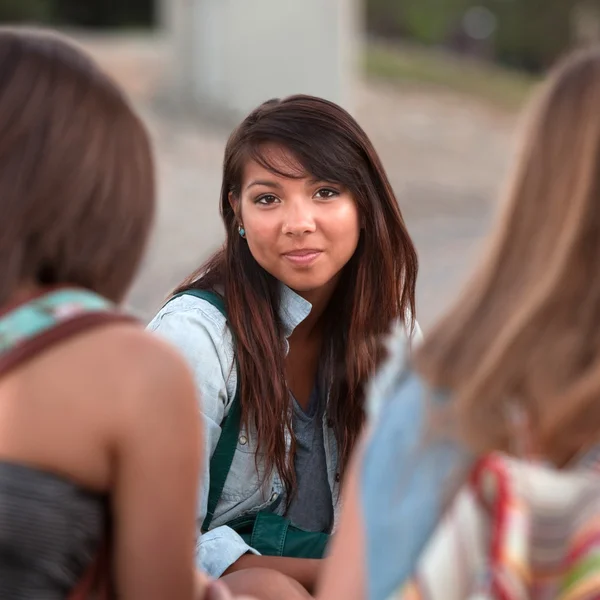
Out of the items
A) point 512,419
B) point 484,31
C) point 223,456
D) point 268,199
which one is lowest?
point 484,31

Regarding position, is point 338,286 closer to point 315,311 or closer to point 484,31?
point 315,311

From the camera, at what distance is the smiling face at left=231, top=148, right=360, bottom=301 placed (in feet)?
9.76

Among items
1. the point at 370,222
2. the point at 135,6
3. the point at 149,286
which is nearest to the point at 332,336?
the point at 370,222

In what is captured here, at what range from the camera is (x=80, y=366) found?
168 centimetres

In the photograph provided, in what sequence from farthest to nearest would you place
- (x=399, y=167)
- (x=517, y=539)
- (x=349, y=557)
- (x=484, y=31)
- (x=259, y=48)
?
(x=484, y=31), (x=399, y=167), (x=259, y=48), (x=349, y=557), (x=517, y=539)

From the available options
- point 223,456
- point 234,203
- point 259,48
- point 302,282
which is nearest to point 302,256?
point 302,282

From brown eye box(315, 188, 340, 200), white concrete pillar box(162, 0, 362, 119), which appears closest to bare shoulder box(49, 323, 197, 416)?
brown eye box(315, 188, 340, 200)

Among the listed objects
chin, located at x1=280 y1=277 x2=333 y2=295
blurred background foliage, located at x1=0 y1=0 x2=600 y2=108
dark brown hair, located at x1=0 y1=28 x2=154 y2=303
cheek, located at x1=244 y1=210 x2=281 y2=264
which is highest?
dark brown hair, located at x1=0 y1=28 x2=154 y2=303

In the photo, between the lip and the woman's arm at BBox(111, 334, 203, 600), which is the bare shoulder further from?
the lip

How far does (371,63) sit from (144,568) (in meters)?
19.3

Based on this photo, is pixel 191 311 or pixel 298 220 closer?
pixel 191 311

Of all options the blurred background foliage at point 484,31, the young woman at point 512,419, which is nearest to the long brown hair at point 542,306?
the young woman at point 512,419

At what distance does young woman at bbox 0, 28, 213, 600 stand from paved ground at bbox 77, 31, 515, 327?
6.51 metres

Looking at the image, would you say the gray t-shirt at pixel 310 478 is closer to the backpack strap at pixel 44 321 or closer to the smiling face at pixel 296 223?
the smiling face at pixel 296 223
